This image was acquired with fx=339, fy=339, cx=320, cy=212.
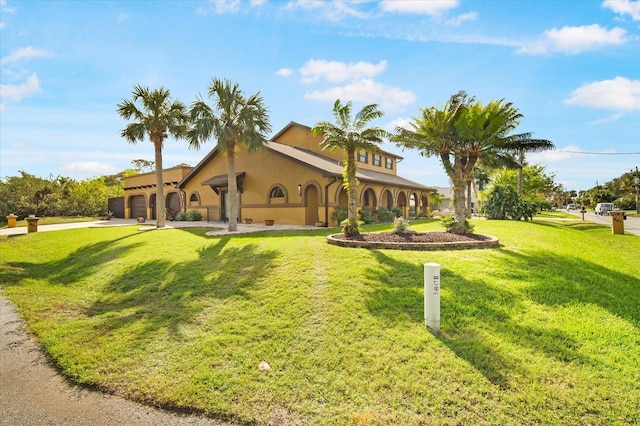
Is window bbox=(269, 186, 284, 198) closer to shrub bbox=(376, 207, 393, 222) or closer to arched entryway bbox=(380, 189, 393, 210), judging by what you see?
shrub bbox=(376, 207, 393, 222)

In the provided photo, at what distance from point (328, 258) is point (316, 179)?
1248 centimetres

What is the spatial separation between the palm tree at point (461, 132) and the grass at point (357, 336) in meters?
4.63

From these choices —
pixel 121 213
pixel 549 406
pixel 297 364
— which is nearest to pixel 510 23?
pixel 549 406

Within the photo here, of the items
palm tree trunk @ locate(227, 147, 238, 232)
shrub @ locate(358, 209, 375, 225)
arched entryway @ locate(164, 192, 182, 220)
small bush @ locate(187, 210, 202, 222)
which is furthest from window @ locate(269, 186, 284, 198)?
arched entryway @ locate(164, 192, 182, 220)

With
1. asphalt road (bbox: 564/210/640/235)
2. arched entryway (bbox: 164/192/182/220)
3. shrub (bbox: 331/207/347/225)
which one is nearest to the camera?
shrub (bbox: 331/207/347/225)

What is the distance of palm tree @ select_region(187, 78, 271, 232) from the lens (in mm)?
18719

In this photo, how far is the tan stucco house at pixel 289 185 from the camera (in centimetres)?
2278

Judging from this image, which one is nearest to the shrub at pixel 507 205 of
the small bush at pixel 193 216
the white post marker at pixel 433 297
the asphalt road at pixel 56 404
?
the small bush at pixel 193 216

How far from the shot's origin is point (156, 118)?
2175cm

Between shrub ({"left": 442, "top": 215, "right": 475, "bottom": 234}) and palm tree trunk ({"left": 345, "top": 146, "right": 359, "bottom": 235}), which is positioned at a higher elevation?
palm tree trunk ({"left": 345, "top": 146, "right": 359, "bottom": 235})

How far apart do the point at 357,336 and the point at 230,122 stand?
53.9ft

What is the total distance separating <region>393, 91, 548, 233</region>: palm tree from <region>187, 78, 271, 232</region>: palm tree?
358 inches

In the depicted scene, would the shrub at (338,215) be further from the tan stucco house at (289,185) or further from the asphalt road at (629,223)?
the asphalt road at (629,223)

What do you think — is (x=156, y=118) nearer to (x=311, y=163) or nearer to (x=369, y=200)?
(x=311, y=163)
